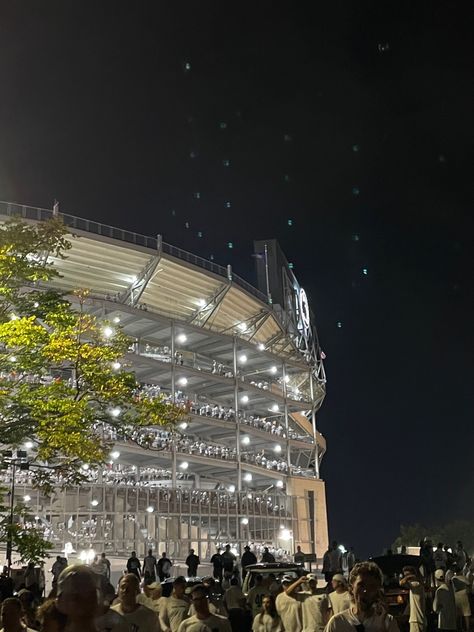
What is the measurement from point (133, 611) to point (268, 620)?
3706 mm

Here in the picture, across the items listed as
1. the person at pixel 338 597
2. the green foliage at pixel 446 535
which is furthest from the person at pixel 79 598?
the green foliage at pixel 446 535

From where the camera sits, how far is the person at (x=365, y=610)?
193 inches

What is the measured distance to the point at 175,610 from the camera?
8195 millimetres

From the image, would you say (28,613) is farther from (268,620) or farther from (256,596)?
(256,596)

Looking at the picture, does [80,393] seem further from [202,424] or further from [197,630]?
[202,424]

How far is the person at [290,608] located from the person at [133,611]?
3.60m

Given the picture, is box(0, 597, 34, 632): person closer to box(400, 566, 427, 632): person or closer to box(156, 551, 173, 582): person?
box(400, 566, 427, 632): person

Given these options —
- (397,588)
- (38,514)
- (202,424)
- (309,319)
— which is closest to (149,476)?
(202,424)

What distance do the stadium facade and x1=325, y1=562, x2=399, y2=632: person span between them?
2969 centimetres

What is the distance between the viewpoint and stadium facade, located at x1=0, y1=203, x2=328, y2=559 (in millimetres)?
37219

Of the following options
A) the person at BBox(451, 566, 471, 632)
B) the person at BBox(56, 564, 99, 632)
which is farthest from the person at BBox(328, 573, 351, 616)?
the person at BBox(56, 564, 99, 632)

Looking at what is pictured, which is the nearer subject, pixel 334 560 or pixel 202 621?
pixel 202 621

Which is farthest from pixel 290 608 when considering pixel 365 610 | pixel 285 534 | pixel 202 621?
pixel 285 534

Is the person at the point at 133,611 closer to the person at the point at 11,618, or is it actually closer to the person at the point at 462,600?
the person at the point at 11,618
